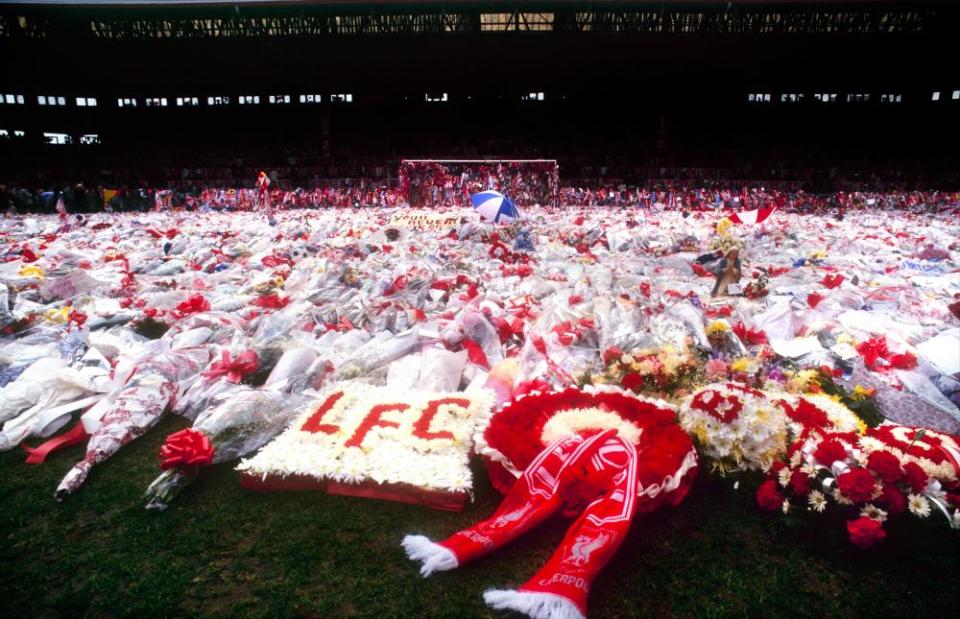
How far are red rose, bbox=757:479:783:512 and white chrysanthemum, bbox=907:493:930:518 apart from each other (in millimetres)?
503

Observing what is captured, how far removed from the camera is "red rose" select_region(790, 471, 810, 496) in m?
2.48

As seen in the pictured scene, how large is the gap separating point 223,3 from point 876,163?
3255 centimetres

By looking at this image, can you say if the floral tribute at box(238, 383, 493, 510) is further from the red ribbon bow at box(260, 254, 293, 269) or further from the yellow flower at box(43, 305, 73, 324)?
the red ribbon bow at box(260, 254, 293, 269)

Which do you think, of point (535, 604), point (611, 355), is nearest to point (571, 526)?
point (535, 604)

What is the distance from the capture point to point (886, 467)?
7.63ft

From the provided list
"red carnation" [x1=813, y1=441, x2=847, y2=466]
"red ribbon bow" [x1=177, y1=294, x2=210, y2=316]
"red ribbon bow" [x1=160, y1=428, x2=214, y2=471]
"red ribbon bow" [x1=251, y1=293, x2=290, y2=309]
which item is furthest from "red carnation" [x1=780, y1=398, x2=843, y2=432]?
"red ribbon bow" [x1=177, y1=294, x2=210, y2=316]

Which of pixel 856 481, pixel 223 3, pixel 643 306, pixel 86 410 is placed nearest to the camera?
pixel 856 481

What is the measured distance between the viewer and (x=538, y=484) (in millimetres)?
2562

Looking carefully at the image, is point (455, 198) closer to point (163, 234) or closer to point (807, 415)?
point (163, 234)

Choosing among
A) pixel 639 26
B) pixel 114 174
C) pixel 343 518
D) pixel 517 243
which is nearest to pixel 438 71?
pixel 639 26

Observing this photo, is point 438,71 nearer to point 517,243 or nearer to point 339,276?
point 517,243

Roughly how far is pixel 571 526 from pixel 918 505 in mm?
1520

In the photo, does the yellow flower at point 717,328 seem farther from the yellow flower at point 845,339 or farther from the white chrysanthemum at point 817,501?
the white chrysanthemum at point 817,501

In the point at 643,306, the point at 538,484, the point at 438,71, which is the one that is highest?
the point at 438,71
